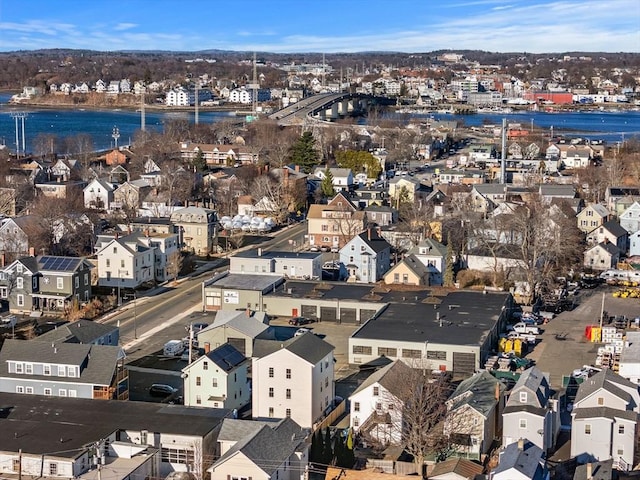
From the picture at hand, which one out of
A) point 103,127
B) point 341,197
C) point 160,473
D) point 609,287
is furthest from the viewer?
point 103,127

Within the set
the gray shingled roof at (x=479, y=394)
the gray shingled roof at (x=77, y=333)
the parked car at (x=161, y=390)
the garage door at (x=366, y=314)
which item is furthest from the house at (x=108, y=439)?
the garage door at (x=366, y=314)

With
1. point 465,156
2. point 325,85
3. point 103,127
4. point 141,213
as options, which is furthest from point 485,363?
point 325,85

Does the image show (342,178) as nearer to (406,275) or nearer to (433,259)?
(433,259)

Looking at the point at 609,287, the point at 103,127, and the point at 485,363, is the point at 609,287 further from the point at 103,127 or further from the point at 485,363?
the point at 103,127

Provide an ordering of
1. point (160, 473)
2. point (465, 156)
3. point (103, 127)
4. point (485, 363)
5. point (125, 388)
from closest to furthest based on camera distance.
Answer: point (160, 473) → point (125, 388) → point (485, 363) → point (465, 156) → point (103, 127)

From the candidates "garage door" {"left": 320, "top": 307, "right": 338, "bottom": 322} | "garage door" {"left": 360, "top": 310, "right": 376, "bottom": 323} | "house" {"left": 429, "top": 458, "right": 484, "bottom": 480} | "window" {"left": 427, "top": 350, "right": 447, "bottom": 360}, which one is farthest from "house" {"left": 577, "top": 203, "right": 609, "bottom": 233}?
"house" {"left": 429, "top": 458, "right": 484, "bottom": 480}

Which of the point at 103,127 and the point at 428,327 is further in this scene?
the point at 103,127

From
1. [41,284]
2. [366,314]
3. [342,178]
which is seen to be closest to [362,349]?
[366,314]
